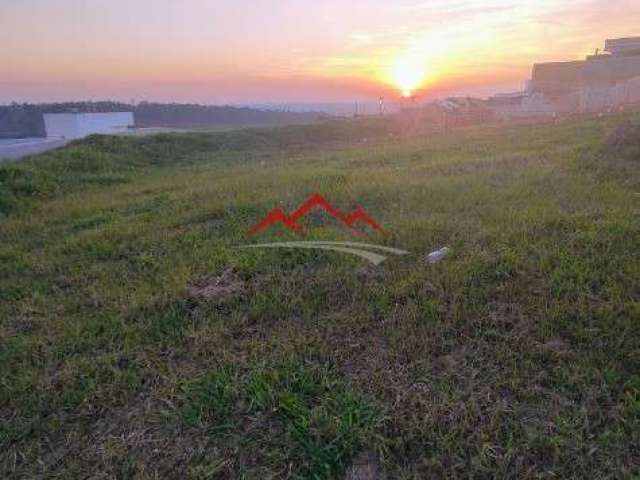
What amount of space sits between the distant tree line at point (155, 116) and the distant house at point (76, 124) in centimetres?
377

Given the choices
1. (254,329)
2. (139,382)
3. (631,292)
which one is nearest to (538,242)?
(631,292)

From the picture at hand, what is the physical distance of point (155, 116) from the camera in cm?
5388

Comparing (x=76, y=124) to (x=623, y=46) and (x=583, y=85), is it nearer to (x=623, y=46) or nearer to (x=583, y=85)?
(x=583, y=85)

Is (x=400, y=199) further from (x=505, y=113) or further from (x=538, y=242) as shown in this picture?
(x=505, y=113)

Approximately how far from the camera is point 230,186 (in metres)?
6.67

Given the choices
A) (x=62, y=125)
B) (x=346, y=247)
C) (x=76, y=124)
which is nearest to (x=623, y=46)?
(x=346, y=247)

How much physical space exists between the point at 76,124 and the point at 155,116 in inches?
1073

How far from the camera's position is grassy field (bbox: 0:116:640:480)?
1.76 m

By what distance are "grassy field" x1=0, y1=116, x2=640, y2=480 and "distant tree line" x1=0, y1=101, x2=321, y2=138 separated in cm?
3561

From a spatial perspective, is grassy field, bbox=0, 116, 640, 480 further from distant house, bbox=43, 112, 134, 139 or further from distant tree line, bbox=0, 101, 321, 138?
distant tree line, bbox=0, 101, 321, 138

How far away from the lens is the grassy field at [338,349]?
1764 mm

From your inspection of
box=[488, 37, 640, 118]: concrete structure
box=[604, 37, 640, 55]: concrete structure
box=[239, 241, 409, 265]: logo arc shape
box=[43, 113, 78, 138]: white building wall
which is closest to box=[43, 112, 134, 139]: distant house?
box=[43, 113, 78, 138]: white building wall

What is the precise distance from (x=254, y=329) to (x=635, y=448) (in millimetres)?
1871

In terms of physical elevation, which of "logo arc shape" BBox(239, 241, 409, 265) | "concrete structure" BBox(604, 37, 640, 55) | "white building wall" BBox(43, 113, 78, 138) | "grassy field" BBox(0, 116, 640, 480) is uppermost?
"concrete structure" BBox(604, 37, 640, 55)
